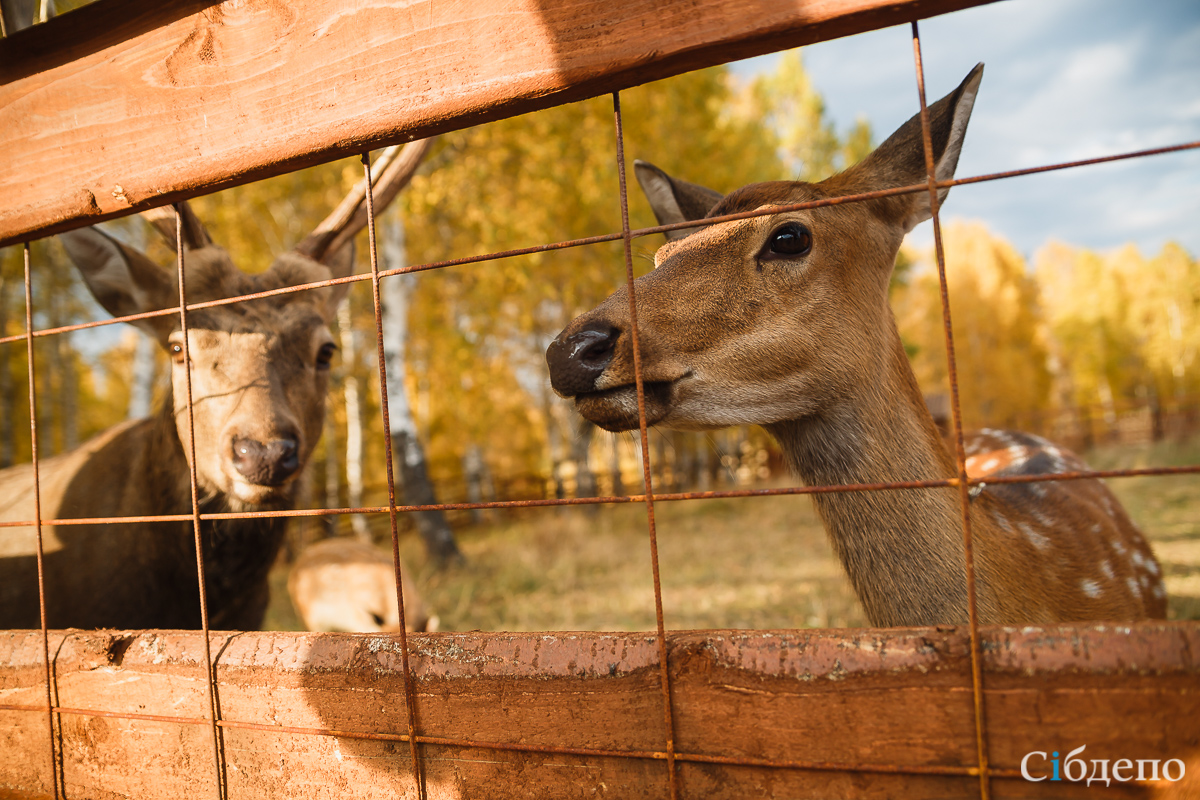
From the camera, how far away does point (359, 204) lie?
11.4ft

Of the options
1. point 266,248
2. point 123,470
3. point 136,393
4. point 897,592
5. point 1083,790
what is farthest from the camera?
point 266,248

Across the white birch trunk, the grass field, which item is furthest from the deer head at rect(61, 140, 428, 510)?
the white birch trunk

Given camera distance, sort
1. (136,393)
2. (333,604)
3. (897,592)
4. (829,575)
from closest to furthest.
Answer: (897,592) → (333,604) → (829,575) → (136,393)

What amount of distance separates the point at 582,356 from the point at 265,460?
154cm

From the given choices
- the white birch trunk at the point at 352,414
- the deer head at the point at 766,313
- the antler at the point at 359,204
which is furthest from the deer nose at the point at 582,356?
the white birch trunk at the point at 352,414

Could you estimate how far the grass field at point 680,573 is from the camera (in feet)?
17.8

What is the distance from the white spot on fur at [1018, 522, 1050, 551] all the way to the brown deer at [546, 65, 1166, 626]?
8cm

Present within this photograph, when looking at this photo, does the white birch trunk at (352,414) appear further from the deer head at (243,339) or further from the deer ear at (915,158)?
the deer ear at (915,158)

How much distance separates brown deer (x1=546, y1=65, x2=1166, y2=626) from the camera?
1.81 metres

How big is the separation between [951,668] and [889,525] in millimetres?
835

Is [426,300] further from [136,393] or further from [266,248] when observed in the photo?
[136,393]

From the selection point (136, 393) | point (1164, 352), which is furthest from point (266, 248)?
point (1164, 352)

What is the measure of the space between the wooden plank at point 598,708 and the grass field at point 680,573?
983mm

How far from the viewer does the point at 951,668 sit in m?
1.18
